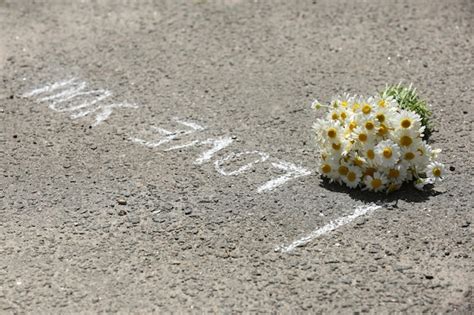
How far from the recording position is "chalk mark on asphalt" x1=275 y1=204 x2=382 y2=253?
A: 464cm

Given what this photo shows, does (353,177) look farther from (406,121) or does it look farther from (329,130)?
(406,121)

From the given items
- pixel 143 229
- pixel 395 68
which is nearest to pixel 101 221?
pixel 143 229

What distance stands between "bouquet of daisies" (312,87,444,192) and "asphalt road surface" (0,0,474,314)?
0.10m

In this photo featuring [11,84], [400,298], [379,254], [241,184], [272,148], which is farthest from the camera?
[11,84]

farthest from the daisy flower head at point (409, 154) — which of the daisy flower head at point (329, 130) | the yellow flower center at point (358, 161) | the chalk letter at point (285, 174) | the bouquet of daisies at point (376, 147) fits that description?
the chalk letter at point (285, 174)

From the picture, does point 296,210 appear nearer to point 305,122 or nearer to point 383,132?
point 383,132

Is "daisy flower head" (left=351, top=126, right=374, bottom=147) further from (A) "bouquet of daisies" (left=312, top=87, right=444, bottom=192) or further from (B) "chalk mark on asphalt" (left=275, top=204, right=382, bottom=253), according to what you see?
(B) "chalk mark on asphalt" (left=275, top=204, right=382, bottom=253)

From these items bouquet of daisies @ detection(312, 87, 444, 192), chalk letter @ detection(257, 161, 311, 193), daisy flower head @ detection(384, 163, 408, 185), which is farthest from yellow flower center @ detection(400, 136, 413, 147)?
chalk letter @ detection(257, 161, 311, 193)

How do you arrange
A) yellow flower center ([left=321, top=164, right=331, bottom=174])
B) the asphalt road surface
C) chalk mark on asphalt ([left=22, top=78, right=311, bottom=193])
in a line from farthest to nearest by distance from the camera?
chalk mark on asphalt ([left=22, top=78, right=311, bottom=193]) < yellow flower center ([left=321, top=164, right=331, bottom=174]) < the asphalt road surface

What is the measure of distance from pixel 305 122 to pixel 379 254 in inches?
61.3

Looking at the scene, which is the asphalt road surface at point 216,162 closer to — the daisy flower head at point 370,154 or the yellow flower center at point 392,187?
the yellow flower center at point 392,187

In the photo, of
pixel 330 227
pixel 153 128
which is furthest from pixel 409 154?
pixel 153 128

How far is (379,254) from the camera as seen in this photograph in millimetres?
4547

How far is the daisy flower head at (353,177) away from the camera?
16.5 feet
